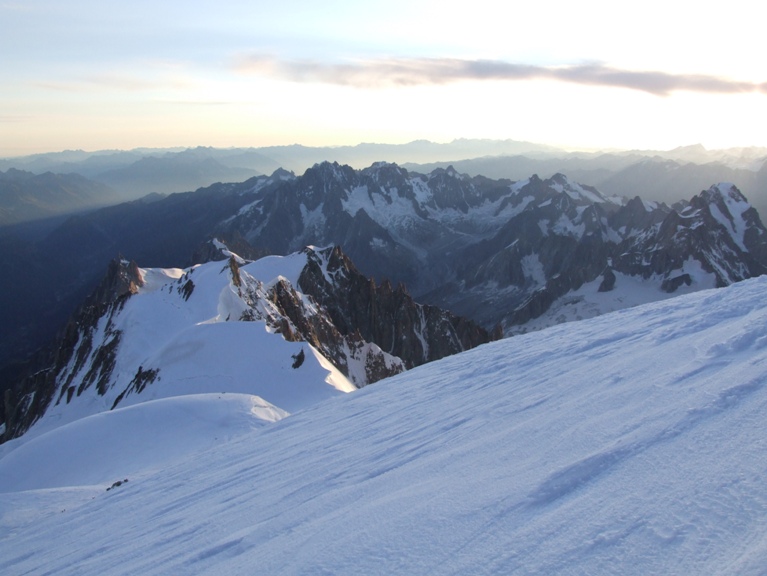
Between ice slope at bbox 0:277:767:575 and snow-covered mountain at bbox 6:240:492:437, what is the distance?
16058mm

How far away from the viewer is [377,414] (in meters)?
13.0

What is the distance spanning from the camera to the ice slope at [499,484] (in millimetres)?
5148

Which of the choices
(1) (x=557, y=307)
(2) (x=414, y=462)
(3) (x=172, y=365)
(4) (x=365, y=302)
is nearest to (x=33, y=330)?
(4) (x=365, y=302)

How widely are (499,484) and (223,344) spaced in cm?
2906

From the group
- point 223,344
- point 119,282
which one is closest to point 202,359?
point 223,344

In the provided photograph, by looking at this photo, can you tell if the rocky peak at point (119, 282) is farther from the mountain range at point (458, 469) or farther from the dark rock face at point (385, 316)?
the mountain range at point (458, 469)

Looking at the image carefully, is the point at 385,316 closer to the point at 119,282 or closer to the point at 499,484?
the point at 119,282

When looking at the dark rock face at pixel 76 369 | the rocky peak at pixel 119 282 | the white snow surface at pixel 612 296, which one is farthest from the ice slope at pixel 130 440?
the white snow surface at pixel 612 296

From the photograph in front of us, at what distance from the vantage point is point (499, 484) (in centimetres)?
674

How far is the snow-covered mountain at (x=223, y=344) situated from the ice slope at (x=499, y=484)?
16.1 metres

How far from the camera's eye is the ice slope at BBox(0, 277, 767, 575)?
5148 millimetres

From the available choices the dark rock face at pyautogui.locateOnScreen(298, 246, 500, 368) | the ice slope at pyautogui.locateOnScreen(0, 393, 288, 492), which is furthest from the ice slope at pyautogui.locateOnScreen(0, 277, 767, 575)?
the dark rock face at pyautogui.locateOnScreen(298, 246, 500, 368)

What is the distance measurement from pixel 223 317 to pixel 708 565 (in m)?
41.6

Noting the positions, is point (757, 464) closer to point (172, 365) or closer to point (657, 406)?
point (657, 406)
